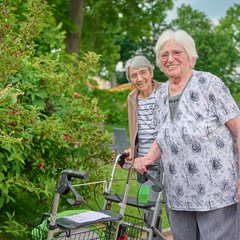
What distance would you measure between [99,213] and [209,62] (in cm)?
4619

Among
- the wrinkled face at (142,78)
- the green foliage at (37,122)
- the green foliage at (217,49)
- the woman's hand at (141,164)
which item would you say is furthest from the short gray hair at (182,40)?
the green foliage at (217,49)

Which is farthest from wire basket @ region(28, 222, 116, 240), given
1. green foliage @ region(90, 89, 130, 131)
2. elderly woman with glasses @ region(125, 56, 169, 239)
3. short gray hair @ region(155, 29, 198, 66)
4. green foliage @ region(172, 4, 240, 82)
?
green foliage @ region(172, 4, 240, 82)

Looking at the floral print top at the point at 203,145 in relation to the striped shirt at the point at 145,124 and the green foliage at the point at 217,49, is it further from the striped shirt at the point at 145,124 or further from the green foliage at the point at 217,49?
the green foliage at the point at 217,49

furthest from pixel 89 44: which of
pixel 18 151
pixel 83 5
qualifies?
pixel 18 151

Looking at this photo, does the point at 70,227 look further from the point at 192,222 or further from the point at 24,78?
the point at 24,78

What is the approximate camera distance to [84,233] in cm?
339

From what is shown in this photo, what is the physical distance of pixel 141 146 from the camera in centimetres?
499

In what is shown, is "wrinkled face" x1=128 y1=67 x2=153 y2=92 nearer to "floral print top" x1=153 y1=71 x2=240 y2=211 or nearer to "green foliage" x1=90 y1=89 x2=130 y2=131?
"floral print top" x1=153 y1=71 x2=240 y2=211

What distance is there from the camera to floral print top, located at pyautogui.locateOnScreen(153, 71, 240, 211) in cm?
305

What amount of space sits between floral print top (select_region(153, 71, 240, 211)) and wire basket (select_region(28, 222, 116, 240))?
63 cm

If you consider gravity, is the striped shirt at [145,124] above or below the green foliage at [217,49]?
below

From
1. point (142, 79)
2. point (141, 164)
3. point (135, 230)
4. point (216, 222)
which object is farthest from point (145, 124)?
point (216, 222)

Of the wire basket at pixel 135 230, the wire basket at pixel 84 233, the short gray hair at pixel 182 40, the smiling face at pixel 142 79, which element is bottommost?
the wire basket at pixel 135 230

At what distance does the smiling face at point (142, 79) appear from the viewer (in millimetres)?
4953
